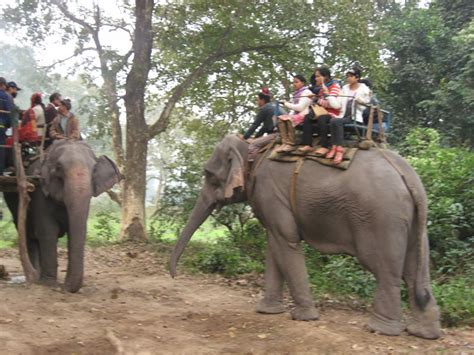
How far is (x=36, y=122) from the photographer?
9.02m

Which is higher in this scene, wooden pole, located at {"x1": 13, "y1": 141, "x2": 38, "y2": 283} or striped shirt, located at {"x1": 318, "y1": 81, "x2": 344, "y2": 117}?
striped shirt, located at {"x1": 318, "y1": 81, "x2": 344, "y2": 117}

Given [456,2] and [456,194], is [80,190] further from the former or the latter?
[456,2]

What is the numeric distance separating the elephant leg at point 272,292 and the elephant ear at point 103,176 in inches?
101

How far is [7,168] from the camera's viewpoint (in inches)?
354

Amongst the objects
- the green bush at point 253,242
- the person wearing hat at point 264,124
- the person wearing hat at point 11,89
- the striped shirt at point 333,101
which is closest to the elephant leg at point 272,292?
the person wearing hat at point 264,124

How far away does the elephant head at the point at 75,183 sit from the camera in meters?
7.68

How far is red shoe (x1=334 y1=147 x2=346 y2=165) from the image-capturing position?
660 cm

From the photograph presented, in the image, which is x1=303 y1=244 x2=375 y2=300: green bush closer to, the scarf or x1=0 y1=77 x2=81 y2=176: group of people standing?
the scarf

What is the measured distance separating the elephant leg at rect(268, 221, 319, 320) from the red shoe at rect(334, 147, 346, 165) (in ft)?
2.93

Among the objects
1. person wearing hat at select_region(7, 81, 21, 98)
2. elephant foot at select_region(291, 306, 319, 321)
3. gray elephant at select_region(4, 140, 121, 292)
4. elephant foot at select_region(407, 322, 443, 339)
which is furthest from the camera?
person wearing hat at select_region(7, 81, 21, 98)

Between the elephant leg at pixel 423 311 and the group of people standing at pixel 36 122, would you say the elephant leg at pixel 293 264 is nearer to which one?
the elephant leg at pixel 423 311

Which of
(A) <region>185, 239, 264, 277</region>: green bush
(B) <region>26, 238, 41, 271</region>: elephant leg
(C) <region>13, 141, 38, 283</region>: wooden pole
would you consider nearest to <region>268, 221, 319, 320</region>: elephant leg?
(A) <region>185, 239, 264, 277</region>: green bush

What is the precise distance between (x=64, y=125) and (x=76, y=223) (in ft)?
6.95

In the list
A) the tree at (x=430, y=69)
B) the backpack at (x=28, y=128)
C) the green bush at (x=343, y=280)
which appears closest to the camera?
the green bush at (x=343, y=280)
